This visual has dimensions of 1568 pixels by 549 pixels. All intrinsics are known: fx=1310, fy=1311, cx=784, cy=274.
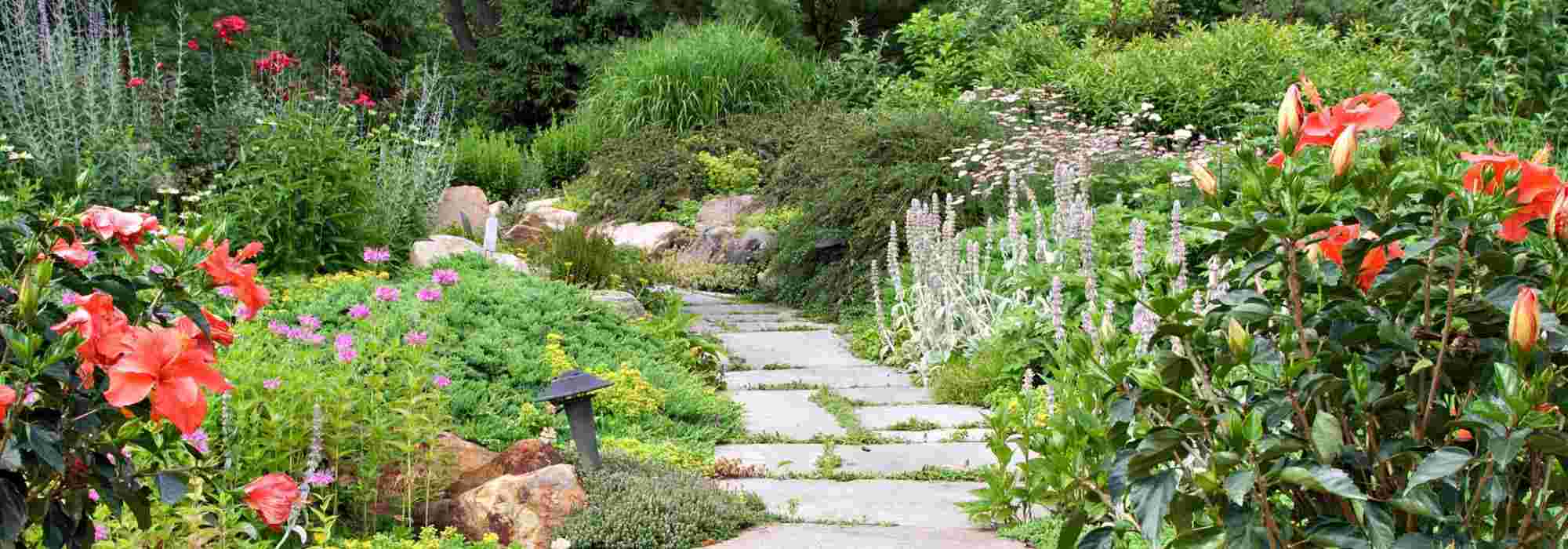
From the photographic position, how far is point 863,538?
10.1 ft

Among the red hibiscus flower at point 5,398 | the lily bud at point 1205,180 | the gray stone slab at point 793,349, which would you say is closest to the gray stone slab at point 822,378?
the gray stone slab at point 793,349

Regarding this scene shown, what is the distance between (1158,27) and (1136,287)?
12209 mm

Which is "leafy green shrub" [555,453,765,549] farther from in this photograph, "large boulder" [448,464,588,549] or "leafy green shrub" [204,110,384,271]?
"leafy green shrub" [204,110,384,271]

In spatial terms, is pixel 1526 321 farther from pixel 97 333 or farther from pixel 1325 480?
pixel 97 333

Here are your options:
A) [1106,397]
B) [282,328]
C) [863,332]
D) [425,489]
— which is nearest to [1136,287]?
[1106,397]

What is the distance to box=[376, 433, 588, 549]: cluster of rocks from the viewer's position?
324 centimetres

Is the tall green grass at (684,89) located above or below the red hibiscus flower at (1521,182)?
below

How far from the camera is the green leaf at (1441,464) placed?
1.45 m

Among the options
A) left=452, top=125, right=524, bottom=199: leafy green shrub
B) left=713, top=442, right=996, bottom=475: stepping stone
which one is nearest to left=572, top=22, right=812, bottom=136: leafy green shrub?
left=452, top=125, right=524, bottom=199: leafy green shrub

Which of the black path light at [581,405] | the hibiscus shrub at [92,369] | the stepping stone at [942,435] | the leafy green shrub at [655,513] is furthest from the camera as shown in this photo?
the stepping stone at [942,435]

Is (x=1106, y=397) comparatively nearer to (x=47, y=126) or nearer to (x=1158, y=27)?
(x=47, y=126)

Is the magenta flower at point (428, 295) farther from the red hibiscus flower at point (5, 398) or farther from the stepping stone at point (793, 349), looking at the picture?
the stepping stone at point (793, 349)

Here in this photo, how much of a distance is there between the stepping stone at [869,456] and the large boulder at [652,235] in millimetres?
4966

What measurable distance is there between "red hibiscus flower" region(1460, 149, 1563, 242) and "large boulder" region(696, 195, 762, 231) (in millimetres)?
7692
